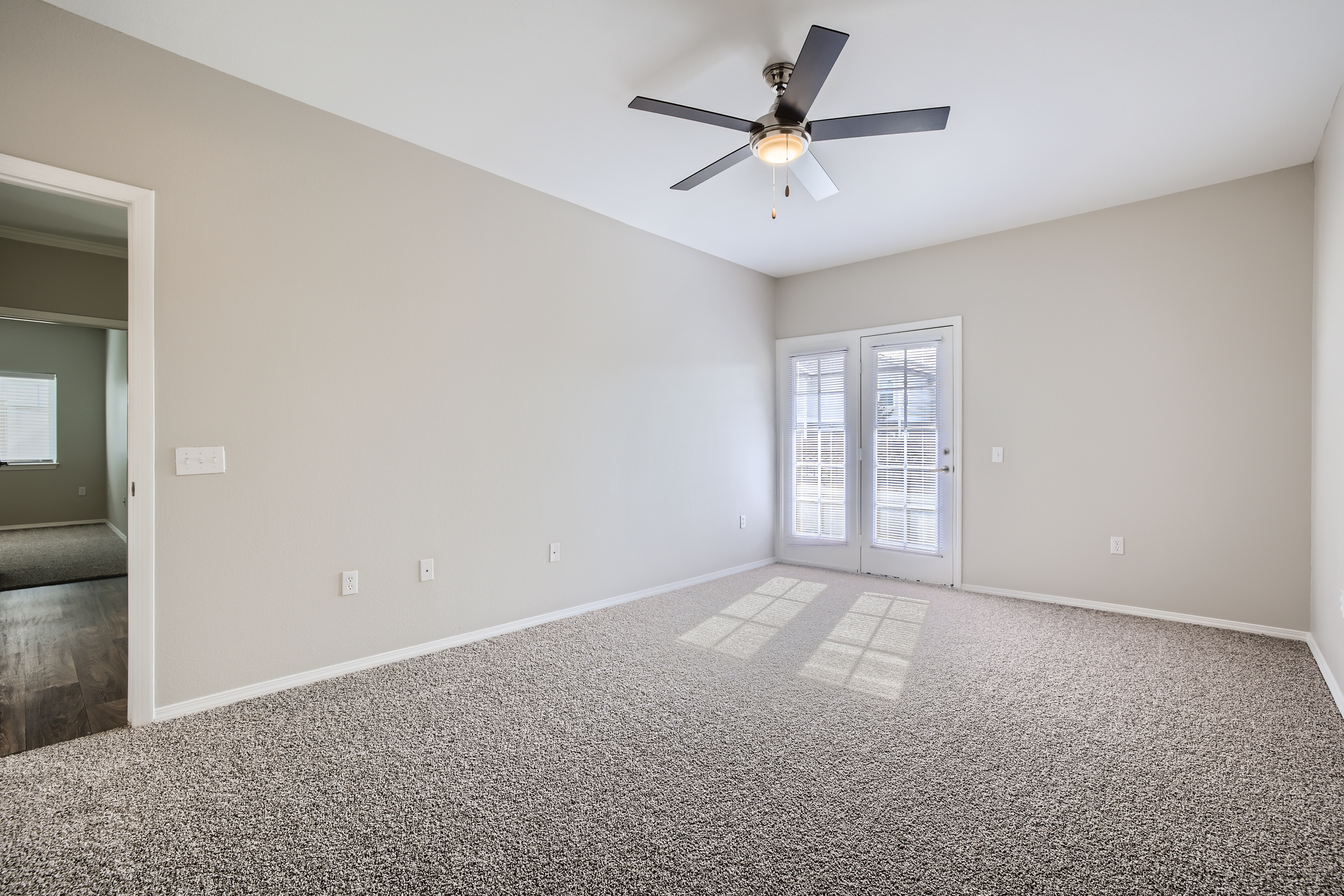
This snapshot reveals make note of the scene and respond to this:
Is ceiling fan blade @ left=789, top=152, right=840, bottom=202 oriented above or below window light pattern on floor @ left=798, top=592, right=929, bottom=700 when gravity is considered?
above

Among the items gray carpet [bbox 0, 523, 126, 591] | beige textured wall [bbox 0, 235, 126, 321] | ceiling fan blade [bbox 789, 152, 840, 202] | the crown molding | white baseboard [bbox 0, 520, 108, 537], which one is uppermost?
the crown molding

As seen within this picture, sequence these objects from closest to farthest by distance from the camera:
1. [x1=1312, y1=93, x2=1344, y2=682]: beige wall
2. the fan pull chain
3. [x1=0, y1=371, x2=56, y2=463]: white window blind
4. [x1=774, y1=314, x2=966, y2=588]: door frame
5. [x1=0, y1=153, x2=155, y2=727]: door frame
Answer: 1. [x1=0, y1=153, x2=155, y2=727]: door frame
2. [x1=1312, y1=93, x2=1344, y2=682]: beige wall
3. the fan pull chain
4. [x1=774, y1=314, x2=966, y2=588]: door frame
5. [x1=0, y1=371, x2=56, y2=463]: white window blind

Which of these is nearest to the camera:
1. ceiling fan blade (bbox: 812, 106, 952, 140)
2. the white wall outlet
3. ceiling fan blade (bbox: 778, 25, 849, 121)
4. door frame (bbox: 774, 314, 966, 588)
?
ceiling fan blade (bbox: 778, 25, 849, 121)

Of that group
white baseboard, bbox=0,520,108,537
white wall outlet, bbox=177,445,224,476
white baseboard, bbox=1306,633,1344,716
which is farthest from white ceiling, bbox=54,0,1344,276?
white baseboard, bbox=0,520,108,537

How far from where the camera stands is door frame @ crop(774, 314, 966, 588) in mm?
4445

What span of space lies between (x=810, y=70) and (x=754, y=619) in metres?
2.92

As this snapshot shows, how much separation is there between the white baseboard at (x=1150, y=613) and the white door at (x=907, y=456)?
0.40 m

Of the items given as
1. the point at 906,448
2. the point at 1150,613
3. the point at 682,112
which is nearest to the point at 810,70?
the point at 682,112

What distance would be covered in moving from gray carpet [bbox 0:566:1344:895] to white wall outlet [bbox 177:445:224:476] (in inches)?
38.8

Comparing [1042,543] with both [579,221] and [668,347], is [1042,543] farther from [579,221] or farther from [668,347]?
[579,221]

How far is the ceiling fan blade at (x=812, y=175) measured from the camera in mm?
2736

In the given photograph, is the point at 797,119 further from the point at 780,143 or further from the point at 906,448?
the point at 906,448

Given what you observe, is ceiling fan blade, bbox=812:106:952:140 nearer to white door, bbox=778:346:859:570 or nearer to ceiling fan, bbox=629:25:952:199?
ceiling fan, bbox=629:25:952:199

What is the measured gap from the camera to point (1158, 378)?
3.68m
